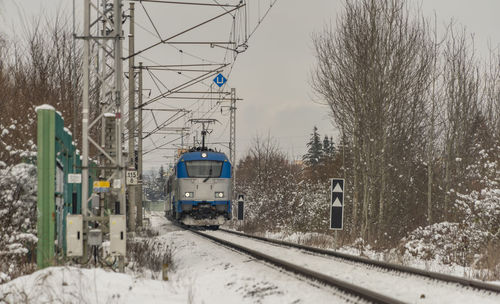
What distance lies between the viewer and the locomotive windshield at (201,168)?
82.4ft

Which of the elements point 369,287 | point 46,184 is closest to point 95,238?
point 46,184

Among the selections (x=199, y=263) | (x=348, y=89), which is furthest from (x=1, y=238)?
(x=348, y=89)

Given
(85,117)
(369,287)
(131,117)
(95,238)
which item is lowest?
(369,287)

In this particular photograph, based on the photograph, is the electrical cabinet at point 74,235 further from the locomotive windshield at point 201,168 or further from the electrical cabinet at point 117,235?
the locomotive windshield at point 201,168

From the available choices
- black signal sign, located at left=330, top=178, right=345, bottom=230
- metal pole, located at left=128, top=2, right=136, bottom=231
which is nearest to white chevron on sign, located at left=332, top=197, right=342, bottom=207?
black signal sign, located at left=330, top=178, right=345, bottom=230

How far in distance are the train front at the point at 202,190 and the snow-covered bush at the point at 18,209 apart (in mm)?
14155

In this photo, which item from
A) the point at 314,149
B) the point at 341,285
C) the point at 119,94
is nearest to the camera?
the point at 341,285

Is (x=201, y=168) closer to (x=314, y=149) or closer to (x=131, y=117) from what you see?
(x=131, y=117)

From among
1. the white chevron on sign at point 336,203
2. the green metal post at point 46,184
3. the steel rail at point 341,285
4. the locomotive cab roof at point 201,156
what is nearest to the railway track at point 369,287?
the steel rail at point 341,285

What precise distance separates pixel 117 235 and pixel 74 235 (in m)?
0.71

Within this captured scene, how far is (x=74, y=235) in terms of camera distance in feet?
33.2

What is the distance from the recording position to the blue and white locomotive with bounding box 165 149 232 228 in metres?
25.0

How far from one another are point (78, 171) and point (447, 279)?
9.33 meters

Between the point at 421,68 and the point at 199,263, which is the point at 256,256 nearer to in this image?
the point at 199,263
